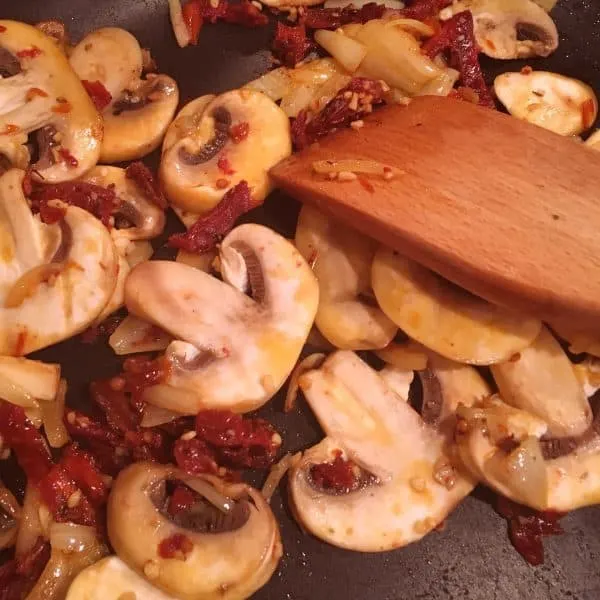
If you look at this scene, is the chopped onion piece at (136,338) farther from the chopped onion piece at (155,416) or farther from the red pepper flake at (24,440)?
the red pepper flake at (24,440)

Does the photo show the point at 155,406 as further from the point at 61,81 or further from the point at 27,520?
the point at 61,81

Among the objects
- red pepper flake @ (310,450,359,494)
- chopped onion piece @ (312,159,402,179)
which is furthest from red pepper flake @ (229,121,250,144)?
red pepper flake @ (310,450,359,494)

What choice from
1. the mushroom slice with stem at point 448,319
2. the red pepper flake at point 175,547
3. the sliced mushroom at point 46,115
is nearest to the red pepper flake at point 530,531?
the mushroom slice with stem at point 448,319

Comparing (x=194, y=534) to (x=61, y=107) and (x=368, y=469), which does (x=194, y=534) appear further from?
(x=61, y=107)

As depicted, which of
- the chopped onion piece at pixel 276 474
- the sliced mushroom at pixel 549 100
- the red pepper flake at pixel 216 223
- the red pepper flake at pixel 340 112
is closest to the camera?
the chopped onion piece at pixel 276 474

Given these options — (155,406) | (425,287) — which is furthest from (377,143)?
(155,406)

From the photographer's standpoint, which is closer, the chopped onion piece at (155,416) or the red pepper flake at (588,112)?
the chopped onion piece at (155,416)

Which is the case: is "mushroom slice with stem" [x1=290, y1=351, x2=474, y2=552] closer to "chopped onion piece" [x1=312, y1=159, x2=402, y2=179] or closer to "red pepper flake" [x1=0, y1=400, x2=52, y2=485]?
"chopped onion piece" [x1=312, y1=159, x2=402, y2=179]

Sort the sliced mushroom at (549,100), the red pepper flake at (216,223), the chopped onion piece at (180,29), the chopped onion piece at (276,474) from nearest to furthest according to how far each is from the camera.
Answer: the chopped onion piece at (276,474), the red pepper flake at (216,223), the sliced mushroom at (549,100), the chopped onion piece at (180,29)
